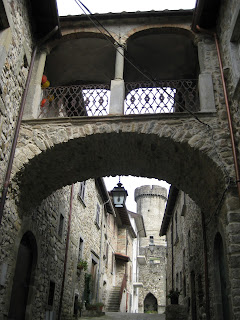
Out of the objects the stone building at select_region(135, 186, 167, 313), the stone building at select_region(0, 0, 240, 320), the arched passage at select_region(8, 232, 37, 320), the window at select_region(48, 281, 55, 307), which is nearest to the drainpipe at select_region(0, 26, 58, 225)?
the stone building at select_region(0, 0, 240, 320)

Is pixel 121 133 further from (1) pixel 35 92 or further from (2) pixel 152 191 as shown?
(2) pixel 152 191

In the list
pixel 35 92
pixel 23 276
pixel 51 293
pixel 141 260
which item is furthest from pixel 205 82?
pixel 141 260

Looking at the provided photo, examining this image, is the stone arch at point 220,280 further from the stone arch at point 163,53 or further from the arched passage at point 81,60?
the arched passage at point 81,60

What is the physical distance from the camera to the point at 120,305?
19.2 m

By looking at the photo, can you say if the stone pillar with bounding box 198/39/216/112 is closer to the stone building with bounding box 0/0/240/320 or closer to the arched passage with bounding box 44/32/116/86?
the stone building with bounding box 0/0/240/320

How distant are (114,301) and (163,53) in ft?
50.9

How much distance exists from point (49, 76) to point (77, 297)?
7.73 meters

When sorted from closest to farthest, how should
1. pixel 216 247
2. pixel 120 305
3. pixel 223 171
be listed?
pixel 223 171, pixel 216 247, pixel 120 305

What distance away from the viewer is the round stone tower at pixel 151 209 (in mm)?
40688

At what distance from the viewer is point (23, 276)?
7.29 meters

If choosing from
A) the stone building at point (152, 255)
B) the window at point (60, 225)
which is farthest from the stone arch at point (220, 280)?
the stone building at point (152, 255)

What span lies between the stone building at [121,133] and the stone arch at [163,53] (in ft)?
0.17

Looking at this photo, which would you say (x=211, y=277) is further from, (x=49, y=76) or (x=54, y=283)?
(x=49, y=76)

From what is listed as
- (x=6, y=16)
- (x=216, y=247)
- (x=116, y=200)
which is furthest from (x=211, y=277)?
(x=6, y=16)
